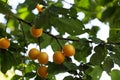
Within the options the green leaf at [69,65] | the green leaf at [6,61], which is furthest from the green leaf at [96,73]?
the green leaf at [6,61]

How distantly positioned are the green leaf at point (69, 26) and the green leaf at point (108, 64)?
0.32 metres

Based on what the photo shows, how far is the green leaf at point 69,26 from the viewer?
2285mm

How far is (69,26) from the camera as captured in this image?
2.38m

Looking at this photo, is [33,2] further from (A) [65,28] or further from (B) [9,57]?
(B) [9,57]

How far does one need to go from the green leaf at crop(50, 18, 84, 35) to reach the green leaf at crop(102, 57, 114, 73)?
0.32m

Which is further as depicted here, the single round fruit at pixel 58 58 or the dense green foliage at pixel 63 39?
the single round fruit at pixel 58 58

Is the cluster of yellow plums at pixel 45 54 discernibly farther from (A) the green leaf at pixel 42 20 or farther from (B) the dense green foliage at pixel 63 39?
(A) the green leaf at pixel 42 20

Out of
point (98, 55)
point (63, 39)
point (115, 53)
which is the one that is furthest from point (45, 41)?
point (115, 53)

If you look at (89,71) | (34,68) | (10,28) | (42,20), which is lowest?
(42,20)

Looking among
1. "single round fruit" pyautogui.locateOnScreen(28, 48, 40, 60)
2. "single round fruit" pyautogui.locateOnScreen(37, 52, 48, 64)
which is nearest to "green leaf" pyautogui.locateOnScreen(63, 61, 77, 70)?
"single round fruit" pyautogui.locateOnScreen(37, 52, 48, 64)

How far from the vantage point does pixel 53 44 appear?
2.93 m

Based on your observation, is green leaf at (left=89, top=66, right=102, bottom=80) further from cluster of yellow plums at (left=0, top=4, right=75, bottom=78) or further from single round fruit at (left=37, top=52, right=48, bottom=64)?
single round fruit at (left=37, top=52, right=48, bottom=64)

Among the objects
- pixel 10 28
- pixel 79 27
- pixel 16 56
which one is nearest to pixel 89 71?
pixel 79 27

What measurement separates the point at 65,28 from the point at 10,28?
0.85 m
